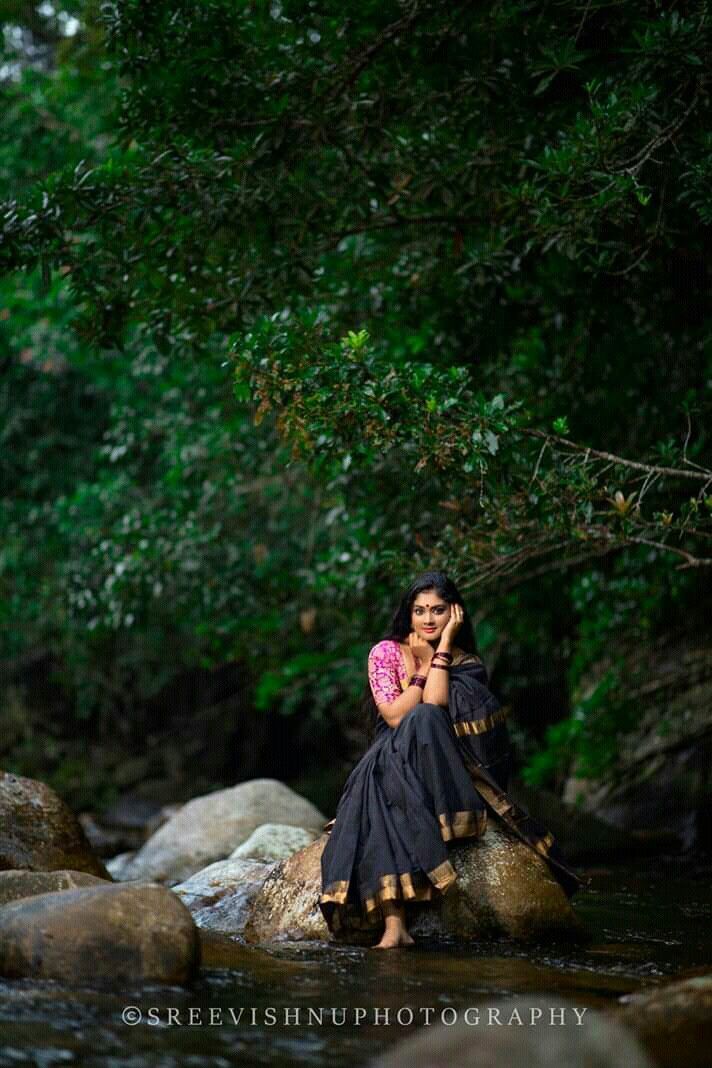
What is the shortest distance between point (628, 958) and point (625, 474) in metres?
2.60

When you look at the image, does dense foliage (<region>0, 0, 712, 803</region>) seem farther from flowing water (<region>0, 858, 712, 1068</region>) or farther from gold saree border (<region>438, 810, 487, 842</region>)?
flowing water (<region>0, 858, 712, 1068</region>)

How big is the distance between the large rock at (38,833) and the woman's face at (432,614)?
2.66 metres

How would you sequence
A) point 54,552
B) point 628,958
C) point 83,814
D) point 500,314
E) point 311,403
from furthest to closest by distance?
point 83,814 → point 54,552 → point 500,314 → point 311,403 → point 628,958

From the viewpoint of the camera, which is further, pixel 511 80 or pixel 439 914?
pixel 511 80

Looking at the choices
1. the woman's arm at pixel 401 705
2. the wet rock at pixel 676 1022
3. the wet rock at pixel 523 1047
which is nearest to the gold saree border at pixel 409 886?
the woman's arm at pixel 401 705

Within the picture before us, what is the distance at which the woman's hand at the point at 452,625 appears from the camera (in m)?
6.53

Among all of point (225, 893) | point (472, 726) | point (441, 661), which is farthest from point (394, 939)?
point (225, 893)

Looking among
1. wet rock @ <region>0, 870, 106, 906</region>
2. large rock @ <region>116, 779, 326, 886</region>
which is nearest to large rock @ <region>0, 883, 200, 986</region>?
wet rock @ <region>0, 870, 106, 906</region>

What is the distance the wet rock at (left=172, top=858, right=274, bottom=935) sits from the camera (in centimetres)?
687

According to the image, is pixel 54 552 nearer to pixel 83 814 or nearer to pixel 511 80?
pixel 83 814

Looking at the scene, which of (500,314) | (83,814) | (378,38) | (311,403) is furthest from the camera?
(83,814)

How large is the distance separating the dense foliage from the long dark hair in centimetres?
68

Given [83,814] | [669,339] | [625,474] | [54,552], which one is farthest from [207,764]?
[625,474]

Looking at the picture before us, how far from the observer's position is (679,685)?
10.9 m
